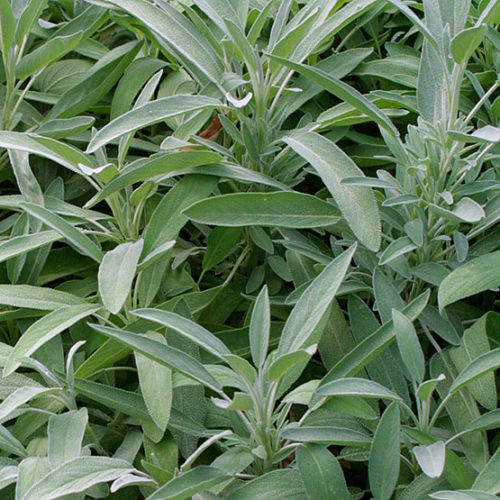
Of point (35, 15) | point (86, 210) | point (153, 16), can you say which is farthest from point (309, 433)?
point (35, 15)

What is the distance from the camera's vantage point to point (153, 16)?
37.0 inches

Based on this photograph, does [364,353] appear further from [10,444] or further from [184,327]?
[10,444]

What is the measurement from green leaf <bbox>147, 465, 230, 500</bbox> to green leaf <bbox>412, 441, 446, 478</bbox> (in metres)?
0.18

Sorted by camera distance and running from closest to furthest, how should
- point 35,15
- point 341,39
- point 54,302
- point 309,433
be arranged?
point 309,433 < point 54,302 < point 35,15 < point 341,39

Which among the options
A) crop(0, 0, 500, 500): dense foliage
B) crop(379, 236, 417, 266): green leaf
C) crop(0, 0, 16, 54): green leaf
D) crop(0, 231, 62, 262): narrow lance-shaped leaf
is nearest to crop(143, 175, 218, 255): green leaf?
crop(0, 0, 500, 500): dense foliage

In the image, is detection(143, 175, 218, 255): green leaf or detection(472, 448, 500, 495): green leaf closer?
detection(472, 448, 500, 495): green leaf

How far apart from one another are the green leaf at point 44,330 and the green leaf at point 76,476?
12 cm

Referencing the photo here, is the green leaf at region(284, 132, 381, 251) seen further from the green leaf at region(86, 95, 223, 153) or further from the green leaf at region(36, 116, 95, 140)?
the green leaf at region(36, 116, 95, 140)

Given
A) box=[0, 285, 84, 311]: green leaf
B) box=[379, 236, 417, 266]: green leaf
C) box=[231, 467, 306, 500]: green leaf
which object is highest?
box=[379, 236, 417, 266]: green leaf

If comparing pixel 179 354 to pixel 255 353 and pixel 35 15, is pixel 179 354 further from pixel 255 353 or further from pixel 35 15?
pixel 35 15

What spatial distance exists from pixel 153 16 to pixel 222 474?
54 cm

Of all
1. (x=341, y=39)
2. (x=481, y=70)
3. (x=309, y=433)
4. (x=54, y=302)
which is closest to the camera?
(x=309, y=433)

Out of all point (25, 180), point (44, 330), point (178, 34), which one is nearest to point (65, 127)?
point (25, 180)

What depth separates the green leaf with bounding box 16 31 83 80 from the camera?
102 cm
